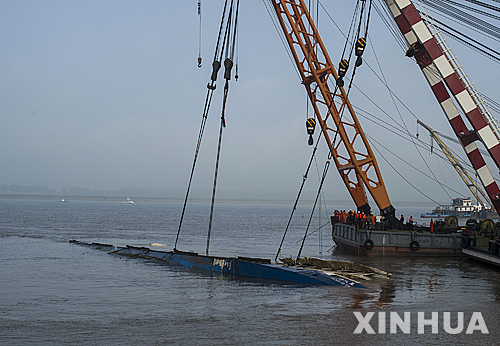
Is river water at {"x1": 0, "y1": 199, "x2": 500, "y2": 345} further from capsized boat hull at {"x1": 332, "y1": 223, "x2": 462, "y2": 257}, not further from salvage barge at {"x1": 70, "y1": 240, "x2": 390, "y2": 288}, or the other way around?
capsized boat hull at {"x1": 332, "y1": 223, "x2": 462, "y2": 257}

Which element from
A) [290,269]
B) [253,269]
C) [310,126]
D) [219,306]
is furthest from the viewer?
[310,126]

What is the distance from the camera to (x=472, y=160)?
3231 cm

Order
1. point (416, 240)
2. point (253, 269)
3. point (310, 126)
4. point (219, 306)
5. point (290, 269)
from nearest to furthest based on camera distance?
1. point (219, 306)
2. point (290, 269)
3. point (253, 269)
4. point (416, 240)
5. point (310, 126)

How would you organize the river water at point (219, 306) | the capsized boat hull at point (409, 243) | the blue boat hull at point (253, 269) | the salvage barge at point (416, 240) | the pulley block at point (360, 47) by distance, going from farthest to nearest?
the capsized boat hull at point (409, 243) < the salvage barge at point (416, 240) < the pulley block at point (360, 47) < the blue boat hull at point (253, 269) < the river water at point (219, 306)

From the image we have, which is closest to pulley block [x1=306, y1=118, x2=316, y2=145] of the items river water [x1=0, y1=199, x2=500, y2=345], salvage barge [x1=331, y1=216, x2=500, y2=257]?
salvage barge [x1=331, y1=216, x2=500, y2=257]

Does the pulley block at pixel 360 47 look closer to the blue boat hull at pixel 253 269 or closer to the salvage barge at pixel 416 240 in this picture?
the blue boat hull at pixel 253 269

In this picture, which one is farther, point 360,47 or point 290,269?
point 360,47

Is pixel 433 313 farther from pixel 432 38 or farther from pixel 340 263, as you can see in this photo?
pixel 432 38

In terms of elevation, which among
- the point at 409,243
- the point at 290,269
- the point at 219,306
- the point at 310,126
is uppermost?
the point at 310,126

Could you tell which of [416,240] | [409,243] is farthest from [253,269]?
[416,240]


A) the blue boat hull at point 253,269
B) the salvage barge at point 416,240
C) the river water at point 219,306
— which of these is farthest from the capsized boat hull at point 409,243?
the blue boat hull at point 253,269

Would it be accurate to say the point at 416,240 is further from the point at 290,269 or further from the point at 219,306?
the point at 219,306

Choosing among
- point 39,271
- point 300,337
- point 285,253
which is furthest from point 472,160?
point 39,271

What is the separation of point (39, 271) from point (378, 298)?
18.2 meters
